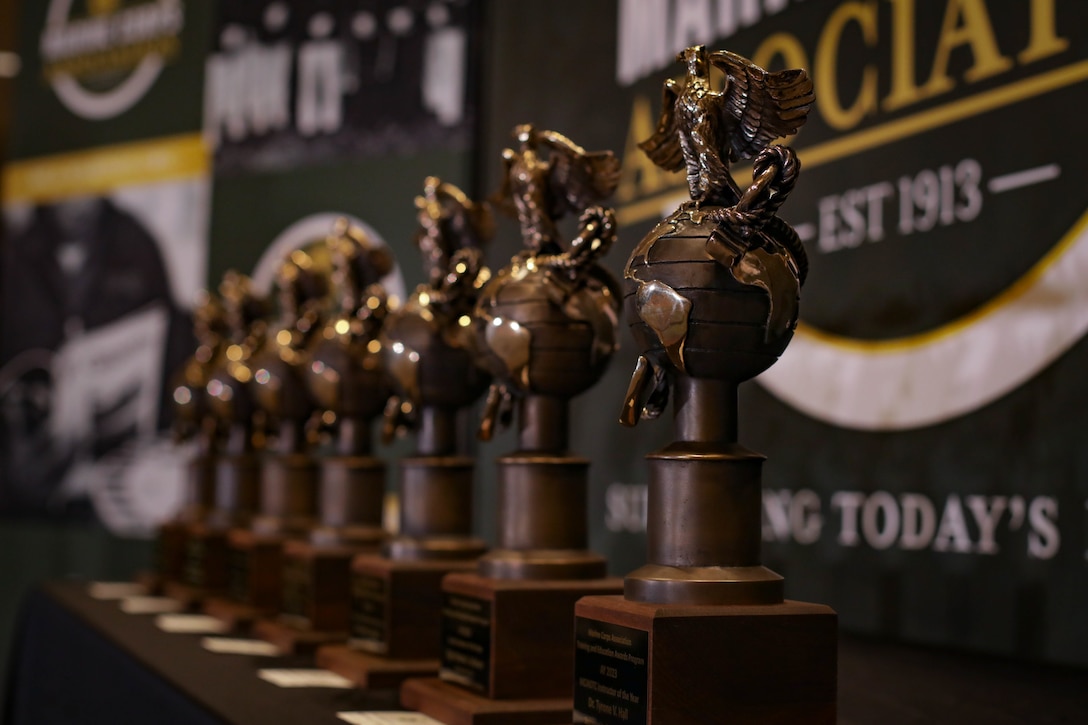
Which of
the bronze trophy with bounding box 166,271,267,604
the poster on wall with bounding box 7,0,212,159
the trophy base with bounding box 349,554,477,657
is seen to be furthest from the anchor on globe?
the poster on wall with bounding box 7,0,212,159

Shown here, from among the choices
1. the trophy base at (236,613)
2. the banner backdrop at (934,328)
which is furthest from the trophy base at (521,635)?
the trophy base at (236,613)

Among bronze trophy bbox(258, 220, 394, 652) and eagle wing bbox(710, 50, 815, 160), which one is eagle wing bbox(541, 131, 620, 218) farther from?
bronze trophy bbox(258, 220, 394, 652)

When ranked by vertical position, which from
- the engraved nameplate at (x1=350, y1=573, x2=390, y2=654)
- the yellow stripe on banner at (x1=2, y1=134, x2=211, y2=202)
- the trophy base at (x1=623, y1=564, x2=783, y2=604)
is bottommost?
the engraved nameplate at (x1=350, y1=573, x2=390, y2=654)

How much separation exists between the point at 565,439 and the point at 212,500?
5.46 ft

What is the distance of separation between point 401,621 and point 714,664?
0.67 m

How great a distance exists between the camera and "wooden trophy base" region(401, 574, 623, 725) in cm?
131

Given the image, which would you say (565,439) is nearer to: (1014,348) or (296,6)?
(1014,348)

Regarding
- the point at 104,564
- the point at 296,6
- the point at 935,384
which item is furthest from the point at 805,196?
the point at 104,564

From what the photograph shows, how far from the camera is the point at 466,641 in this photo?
1394 millimetres

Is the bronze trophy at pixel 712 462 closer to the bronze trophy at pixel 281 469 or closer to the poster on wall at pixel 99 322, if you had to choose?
the bronze trophy at pixel 281 469

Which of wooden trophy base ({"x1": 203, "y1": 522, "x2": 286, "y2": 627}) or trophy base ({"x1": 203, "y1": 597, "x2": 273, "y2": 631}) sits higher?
wooden trophy base ({"x1": 203, "y1": 522, "x2": 286, "y2": 627})

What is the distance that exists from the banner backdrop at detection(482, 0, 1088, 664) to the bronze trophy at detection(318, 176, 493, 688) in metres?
0.75

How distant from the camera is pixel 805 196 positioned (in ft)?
7.48

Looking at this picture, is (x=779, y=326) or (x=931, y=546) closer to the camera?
(x=779, y=326)
